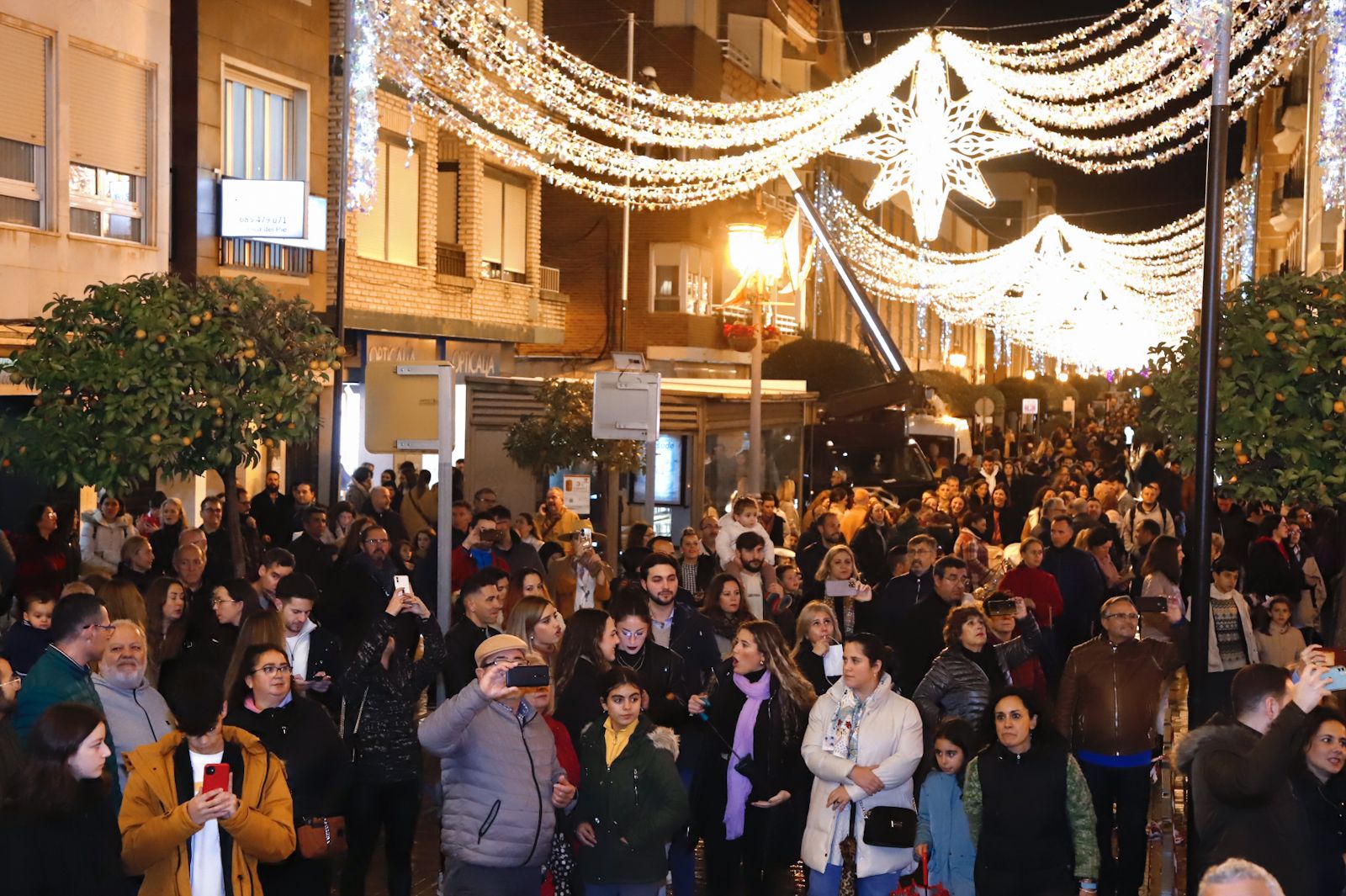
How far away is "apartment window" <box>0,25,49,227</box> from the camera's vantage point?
1720 cm

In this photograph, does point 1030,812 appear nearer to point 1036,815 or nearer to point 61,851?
point 1036,815

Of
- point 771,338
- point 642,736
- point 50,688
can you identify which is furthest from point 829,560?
point 771,338

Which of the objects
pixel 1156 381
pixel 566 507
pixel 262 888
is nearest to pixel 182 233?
pixel 566 507

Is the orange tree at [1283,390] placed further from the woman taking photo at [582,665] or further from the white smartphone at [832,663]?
the woman taking photo at [582,665]

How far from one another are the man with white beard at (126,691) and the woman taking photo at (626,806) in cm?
190

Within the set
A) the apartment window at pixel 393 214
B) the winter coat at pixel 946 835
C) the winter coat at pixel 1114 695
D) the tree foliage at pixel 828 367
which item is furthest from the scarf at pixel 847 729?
the tree foliage at pixel 828 367

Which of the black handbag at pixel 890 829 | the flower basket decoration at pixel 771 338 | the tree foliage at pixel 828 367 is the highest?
the flower basket decoration at pixel 771 338

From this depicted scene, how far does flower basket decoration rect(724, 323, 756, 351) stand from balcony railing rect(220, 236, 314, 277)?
56.5ft

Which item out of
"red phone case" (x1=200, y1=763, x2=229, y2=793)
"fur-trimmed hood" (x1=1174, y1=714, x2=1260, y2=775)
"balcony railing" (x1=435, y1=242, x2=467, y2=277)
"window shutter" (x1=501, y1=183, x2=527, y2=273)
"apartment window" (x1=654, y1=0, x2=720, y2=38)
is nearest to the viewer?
"red phone case" (x1=200, y1=763, x2=229, y2=793)

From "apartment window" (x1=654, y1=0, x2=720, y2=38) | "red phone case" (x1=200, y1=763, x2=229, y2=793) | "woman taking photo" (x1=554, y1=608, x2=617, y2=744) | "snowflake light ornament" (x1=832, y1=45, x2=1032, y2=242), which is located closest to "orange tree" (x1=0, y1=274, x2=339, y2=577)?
"woman taking photo" (x1=554, y1=608, x2=617, y2=744)

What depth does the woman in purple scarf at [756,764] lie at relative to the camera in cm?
864

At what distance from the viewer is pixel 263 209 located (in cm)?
2045

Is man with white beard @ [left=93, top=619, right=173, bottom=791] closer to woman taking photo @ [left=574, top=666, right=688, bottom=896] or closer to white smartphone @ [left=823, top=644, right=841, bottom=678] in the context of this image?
woman taking photo @ [left=574, top=666, right=688, bottom=896]

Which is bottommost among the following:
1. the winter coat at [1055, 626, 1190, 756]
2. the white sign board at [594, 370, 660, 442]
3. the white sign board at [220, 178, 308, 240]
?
the winter coat at [1055, 626, 1190, 756]
